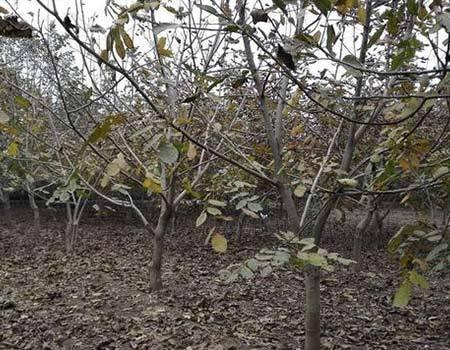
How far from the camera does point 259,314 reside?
403cm

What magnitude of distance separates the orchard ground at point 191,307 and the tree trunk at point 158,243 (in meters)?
0.15

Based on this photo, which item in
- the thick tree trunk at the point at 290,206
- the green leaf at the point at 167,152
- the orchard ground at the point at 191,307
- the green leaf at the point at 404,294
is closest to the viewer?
the green leaf at the point at 167,152

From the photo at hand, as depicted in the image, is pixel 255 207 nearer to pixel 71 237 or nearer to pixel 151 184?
pixel 151 184

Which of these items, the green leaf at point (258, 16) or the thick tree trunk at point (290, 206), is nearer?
the green leaf at point (258, 16)

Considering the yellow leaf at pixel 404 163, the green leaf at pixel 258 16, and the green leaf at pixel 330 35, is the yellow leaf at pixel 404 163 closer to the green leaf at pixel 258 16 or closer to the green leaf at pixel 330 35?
the green leaf at pixel 330 35

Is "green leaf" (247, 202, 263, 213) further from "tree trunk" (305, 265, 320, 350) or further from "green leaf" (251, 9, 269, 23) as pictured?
"tree trunk" (305, 265, 320, 350)

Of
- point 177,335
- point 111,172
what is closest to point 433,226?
point 111,172

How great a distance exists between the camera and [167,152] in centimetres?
109

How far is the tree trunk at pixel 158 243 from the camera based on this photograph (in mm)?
4211

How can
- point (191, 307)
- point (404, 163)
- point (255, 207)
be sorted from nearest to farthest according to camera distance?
point (255, 207)
point (404, 163)
point (191, 307)

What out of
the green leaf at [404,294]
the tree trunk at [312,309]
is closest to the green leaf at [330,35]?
the green leaf at [404,294]

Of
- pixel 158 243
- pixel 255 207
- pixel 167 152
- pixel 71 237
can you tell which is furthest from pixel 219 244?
pixel 71 237

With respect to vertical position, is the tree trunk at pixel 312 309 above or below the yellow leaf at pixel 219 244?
below

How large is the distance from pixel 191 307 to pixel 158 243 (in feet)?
2.17
